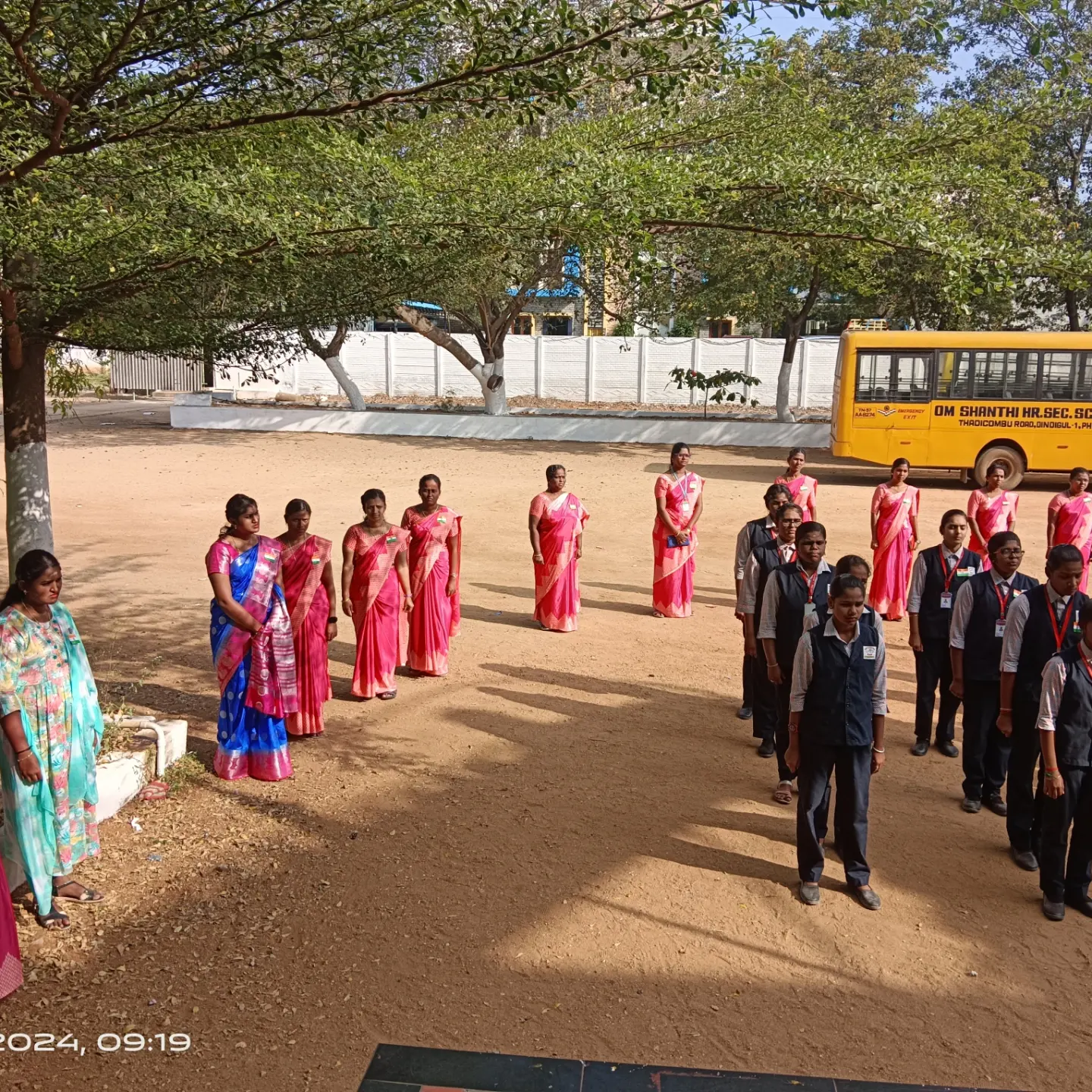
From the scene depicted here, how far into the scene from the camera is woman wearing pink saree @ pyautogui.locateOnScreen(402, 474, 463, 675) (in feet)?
26.2

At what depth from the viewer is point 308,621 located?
262 inches

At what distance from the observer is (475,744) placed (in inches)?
268

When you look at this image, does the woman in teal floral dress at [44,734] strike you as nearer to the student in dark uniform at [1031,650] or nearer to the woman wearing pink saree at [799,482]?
the student in dark uniform at [1031,650]

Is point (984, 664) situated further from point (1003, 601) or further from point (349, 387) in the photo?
point (349, 387)

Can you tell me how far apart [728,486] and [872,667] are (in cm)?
1334

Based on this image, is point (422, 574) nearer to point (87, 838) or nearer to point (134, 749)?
point (134, 749)

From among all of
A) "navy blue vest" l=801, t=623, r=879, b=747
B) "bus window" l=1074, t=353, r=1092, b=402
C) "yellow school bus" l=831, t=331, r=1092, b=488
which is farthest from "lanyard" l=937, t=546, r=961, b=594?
"bus window" l=1074, t=353, r=1092, b=402

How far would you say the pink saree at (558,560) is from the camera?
9.29 m

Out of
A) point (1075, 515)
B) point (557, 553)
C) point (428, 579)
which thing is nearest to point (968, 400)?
point (1075, 515)

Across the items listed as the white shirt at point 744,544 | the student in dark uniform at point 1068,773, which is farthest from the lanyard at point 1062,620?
the white shirt at point 744,544

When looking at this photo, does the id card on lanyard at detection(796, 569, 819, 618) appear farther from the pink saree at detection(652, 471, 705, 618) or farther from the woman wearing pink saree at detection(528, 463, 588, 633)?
the pink saree at detection(652, 471, 705, 618)

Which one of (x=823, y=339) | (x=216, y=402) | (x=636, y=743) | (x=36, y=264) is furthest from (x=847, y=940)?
(x=823, y=339)

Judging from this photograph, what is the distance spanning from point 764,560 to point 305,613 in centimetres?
277

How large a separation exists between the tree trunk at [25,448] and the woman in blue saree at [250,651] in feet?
5.90
